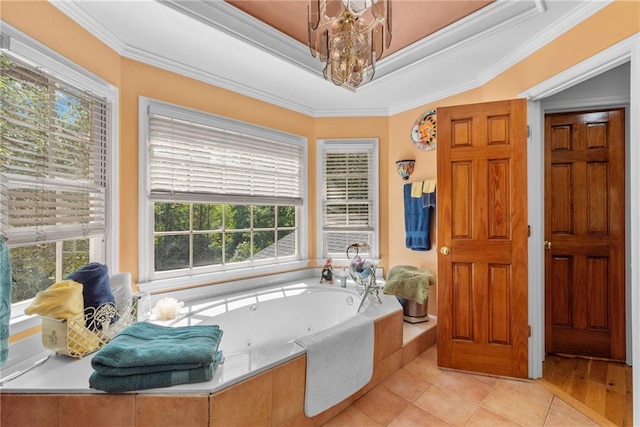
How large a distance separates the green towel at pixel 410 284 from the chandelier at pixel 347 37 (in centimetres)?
172

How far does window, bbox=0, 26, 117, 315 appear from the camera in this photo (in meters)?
1.34

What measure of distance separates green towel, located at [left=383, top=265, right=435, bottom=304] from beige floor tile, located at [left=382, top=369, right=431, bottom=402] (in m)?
0.62

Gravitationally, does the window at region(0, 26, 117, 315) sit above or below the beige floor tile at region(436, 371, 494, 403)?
above

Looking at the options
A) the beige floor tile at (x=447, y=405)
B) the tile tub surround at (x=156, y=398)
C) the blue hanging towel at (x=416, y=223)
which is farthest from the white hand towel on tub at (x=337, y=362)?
the blue hanging towel at (x=416, y=223)

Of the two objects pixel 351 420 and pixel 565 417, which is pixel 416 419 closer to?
pixel 351 420

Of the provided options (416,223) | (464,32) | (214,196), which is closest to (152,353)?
(214,196)


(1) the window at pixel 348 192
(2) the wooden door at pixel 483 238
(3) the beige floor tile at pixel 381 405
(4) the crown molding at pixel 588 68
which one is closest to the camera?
(4) the crown molding at pixel 588 68

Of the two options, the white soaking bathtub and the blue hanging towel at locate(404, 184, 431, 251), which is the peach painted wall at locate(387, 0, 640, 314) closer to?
the blue hanging towel at locate(404, 184, 431, 251)

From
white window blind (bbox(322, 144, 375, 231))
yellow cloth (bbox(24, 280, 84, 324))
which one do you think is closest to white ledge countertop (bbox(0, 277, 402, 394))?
yellow cloth (bbox(24, 280, 84, 324))

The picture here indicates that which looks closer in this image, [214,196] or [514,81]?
[514,81]

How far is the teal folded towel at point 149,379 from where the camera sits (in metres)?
1.16

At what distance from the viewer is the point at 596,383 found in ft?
6.52

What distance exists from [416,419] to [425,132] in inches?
91.0

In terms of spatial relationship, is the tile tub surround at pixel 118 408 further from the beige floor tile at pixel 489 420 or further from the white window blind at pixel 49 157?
the beige floor tile at pixel 489 420
